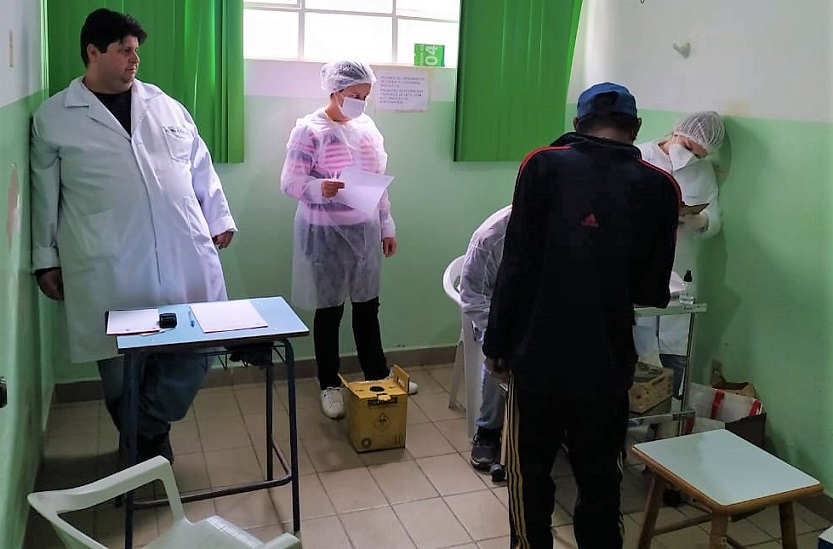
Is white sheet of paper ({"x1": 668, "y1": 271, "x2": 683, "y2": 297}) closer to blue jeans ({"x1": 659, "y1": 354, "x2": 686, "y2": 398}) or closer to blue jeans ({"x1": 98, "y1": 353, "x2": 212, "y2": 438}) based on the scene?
blue jeans ({"x1": 659, "y1": 354, "x2": 686, "y2": 398})

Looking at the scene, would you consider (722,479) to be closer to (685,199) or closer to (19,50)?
(685,199)

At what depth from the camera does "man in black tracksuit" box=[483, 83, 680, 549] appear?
6.01 feet

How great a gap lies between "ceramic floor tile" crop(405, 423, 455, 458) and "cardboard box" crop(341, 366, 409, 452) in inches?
2.4

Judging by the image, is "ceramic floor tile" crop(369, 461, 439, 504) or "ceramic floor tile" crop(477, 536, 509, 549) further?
"ceramic floor tile" crop(369, 461, 439, 504)

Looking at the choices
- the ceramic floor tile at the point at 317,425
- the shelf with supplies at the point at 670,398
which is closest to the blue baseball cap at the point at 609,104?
the shelf with supplies at the point at 670,398

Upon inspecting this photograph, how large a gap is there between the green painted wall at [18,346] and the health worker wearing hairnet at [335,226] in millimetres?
1011

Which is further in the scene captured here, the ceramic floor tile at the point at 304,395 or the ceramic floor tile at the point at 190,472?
the ceramic floor tile at the point at 304,395

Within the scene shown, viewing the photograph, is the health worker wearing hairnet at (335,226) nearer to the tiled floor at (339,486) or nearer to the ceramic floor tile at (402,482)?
the tiled floor at (339,486)

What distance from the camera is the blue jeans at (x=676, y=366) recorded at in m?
3.12

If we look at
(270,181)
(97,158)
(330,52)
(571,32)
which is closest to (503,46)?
(571,32)

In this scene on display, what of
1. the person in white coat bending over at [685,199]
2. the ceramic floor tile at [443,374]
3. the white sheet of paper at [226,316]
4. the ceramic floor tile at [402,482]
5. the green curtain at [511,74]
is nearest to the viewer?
the white sheet of paper at [226,316]

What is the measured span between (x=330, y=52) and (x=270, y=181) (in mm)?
659

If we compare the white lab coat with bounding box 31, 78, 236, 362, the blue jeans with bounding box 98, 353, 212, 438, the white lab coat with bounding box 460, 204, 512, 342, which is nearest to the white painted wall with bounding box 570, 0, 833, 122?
the white lab coat with bounding box 460, 204, 512, 342

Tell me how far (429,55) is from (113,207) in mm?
1782
